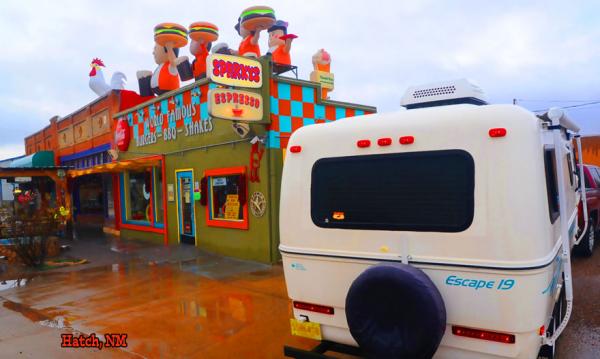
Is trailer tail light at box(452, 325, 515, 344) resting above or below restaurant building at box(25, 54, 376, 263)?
below

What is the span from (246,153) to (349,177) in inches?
230

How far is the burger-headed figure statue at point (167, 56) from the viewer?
46.6ft

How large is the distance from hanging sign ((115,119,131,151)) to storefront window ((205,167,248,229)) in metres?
5.14

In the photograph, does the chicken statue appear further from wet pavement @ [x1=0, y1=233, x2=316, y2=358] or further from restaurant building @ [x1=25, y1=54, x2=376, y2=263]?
wet pavement @ [x1=0, y1=233, x2=316, y2=358]

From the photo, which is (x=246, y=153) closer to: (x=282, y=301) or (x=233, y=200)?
(x=233, y=200)

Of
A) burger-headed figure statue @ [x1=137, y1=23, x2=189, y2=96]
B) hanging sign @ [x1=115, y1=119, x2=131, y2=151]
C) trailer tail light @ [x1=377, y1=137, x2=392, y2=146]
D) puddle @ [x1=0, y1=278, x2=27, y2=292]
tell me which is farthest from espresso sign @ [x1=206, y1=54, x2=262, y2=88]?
hanging sign @ [x1=115, y1=119, x2=131, y2=151]

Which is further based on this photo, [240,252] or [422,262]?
[240,252]

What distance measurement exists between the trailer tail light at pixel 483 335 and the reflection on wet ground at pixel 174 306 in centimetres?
205

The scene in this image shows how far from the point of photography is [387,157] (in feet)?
11.2

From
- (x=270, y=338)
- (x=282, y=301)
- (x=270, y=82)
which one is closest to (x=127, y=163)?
(x=270, y=82)

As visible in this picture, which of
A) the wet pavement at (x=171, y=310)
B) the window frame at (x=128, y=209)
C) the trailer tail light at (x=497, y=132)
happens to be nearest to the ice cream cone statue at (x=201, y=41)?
the window frame at (x=128, y=209)

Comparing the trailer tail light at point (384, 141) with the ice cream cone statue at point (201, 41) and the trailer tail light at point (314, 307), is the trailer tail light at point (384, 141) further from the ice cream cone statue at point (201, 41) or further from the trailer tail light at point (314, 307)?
the ice cream cone statue at point (201, 41)

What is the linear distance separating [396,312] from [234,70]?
6299 millimetres

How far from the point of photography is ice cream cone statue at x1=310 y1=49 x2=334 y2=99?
51.3ft
